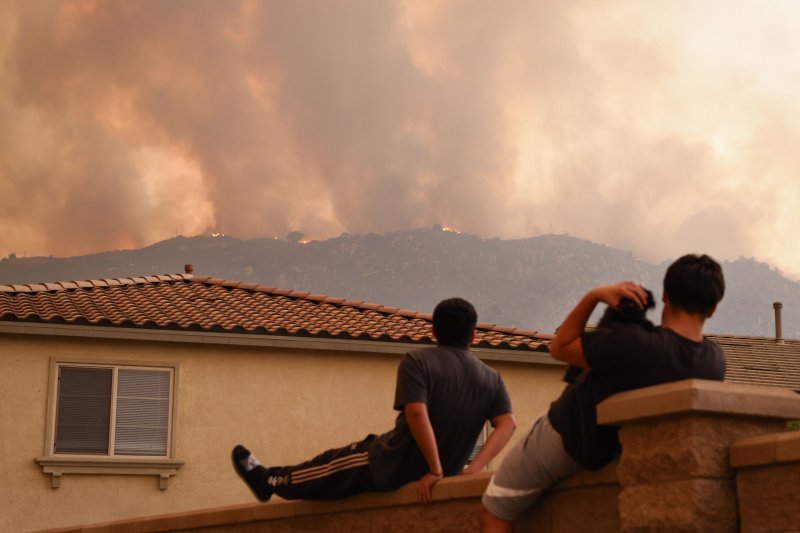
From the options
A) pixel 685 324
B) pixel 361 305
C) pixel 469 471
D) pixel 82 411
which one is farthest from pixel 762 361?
pixel 685 324

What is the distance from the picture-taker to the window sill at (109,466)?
18.1 metres

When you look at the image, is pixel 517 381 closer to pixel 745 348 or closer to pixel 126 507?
pixel 126 507

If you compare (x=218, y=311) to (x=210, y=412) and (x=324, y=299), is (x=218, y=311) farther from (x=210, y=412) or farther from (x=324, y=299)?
(x=324, y=299)

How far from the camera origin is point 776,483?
14.3 ft

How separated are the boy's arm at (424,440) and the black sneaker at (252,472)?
56.8 inches

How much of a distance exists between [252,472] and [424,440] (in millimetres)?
1653

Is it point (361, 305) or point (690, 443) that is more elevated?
point (361, 305)

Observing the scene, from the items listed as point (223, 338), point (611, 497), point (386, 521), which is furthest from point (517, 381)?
point (611, 497)

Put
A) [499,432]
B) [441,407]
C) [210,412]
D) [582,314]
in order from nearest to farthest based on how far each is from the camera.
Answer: [582,314] < [441,407] < [499,432] < [210,412]

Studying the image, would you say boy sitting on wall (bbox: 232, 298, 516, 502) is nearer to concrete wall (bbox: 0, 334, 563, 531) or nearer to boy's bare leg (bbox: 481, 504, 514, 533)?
boy's bare leg (bbox: 481, 504, 514, 533)

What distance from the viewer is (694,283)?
4.77 meters

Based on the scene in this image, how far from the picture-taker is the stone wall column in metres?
4.45

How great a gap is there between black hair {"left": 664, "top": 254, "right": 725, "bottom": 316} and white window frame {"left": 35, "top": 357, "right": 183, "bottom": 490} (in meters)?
14.9

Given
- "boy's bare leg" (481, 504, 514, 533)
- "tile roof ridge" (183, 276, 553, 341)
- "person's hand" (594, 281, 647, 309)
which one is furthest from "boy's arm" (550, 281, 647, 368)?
"tile roof ridge" (183, 276, 553, 341)
